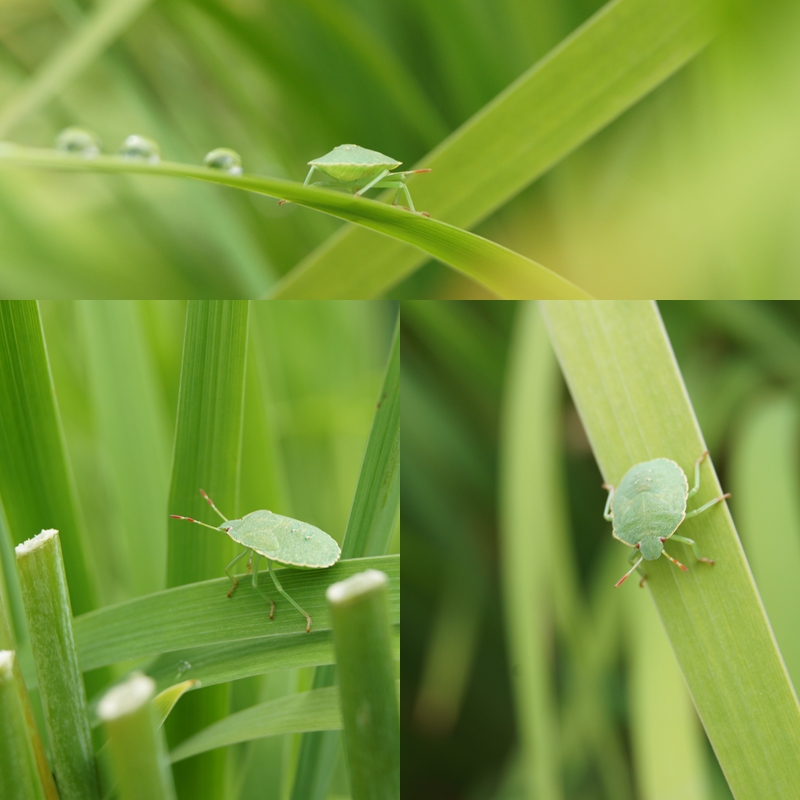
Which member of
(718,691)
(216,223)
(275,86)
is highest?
(275,86)

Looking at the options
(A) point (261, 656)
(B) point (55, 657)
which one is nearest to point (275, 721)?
(A) point (261, 656)

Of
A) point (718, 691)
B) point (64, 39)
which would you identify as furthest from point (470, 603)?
point (64, 39)

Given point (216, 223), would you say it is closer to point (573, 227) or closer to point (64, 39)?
point (64, 39)

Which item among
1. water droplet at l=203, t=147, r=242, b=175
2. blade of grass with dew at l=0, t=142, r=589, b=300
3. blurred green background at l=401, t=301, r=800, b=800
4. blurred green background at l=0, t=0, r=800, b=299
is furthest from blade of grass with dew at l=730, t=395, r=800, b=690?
water droplet at l=203, t=147, r=242, b=175

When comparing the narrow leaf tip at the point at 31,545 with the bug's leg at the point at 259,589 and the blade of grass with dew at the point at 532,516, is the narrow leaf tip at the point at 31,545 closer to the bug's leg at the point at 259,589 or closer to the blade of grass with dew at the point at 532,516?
the bug's leg at the point at 259,589

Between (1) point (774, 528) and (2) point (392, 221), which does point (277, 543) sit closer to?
(2) point (392, 221)

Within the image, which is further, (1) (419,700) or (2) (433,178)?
(1) (419,700)
